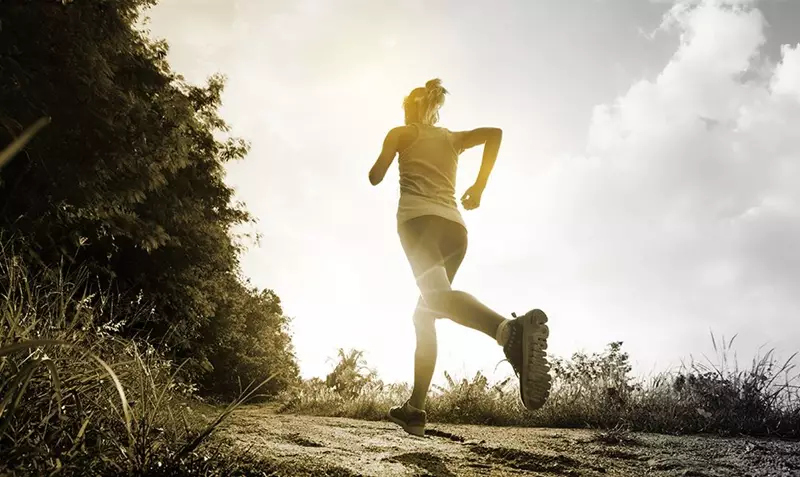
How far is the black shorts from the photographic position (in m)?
3.00

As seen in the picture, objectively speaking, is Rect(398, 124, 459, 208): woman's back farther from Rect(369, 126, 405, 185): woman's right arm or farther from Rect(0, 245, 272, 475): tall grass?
Rect(0, 245, 272, 475): tall grass

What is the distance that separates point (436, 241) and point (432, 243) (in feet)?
0.13

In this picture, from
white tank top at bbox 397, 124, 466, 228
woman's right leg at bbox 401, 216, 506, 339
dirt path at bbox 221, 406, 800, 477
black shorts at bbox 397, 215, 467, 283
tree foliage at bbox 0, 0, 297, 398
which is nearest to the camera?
dirt path at bbox 221, 406, 800, 477

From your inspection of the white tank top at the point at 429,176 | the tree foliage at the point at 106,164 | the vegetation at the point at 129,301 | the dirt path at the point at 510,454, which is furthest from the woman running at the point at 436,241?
the tree foliage at the point at 106,164

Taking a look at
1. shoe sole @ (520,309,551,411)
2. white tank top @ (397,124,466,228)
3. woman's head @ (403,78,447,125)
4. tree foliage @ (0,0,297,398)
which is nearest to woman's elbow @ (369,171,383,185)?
white tank top @ (397,124,466,228)

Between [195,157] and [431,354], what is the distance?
1015 centimetres

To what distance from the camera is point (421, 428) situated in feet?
9.84

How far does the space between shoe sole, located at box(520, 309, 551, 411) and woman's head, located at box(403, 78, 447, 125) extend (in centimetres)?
168

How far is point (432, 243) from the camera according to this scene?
3.02 meters

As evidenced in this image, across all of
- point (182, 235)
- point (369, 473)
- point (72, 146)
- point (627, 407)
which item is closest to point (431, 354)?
point (369, 473)

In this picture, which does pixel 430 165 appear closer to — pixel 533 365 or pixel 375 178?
pixel 375 178

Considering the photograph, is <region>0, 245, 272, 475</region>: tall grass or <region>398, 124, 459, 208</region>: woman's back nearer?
<region>0, 245, 272, 475</region>: tall grass

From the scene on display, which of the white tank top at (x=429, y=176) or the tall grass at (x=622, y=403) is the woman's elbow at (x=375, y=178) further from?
the tall grass at (x=622, y=403)

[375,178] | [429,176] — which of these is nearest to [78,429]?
[375,178]
